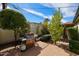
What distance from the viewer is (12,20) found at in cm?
317

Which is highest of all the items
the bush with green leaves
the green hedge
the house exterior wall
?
the bush with green leaves

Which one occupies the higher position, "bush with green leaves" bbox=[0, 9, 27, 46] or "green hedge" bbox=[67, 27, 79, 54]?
"bush with green leaves" bbox=[0, 9, 27, 46]

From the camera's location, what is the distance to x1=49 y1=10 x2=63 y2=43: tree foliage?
3256 mm

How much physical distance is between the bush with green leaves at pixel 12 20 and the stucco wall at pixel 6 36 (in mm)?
76

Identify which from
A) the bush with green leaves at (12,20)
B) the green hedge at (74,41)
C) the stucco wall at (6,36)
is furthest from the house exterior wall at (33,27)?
the green hedge at (74,41)

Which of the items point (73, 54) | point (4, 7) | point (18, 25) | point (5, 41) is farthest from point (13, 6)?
point (73, 54)

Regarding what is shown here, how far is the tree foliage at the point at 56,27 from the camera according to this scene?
326 centimetres

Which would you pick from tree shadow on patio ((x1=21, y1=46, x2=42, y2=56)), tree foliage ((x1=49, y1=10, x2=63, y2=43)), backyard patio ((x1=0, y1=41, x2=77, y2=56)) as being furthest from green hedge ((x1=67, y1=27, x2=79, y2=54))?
tree shadow on patio ((x1=21, y1=46, x2=42, y2=56))

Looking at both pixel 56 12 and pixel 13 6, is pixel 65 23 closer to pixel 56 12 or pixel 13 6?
pixel 56 12

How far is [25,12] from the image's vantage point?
327 centimetres

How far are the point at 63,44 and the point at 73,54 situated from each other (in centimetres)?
25

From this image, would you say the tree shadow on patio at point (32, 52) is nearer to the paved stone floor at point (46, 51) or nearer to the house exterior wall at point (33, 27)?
the paved stone floor at point (46, 51)

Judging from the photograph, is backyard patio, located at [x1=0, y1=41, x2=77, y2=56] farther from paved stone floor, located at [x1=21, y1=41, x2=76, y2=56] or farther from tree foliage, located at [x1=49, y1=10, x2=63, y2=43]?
tree foliage, located at [x1=49, y1=10, x2=63, y2=43]

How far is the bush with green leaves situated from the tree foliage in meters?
0.50
